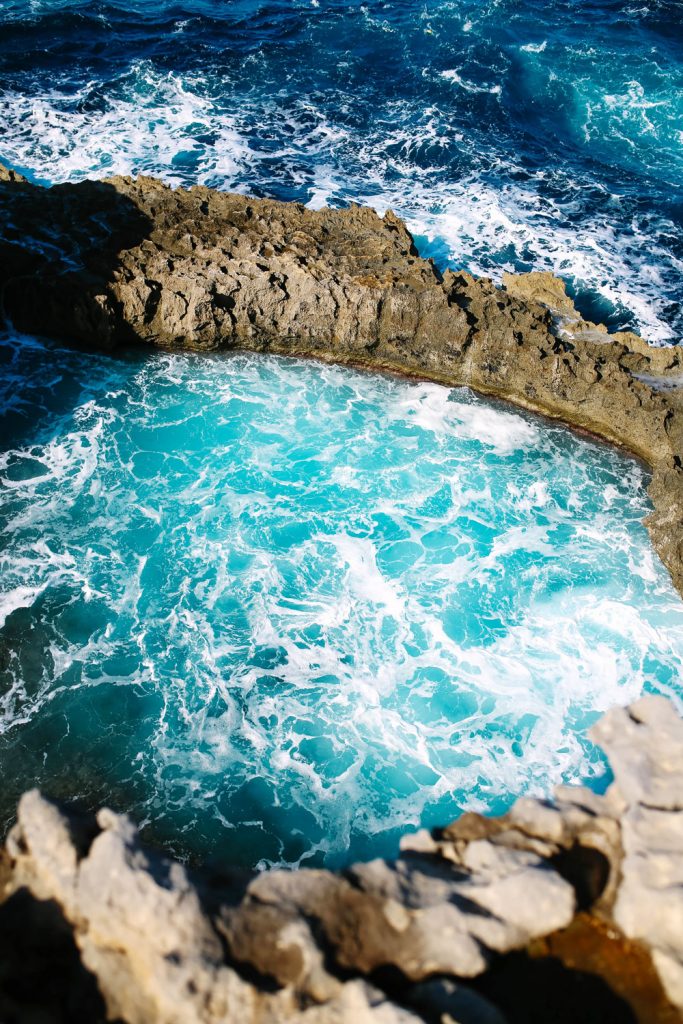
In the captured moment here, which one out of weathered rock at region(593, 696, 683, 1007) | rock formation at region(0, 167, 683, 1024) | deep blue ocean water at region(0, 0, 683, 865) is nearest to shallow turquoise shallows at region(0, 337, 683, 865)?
deep blue ocean water at region(0, 0, 683, 865)

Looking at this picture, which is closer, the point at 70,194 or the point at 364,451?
the point at 364,451

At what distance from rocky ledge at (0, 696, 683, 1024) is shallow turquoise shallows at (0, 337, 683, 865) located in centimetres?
433

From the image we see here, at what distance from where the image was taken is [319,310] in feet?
67.7

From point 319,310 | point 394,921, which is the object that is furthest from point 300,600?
point 319,310

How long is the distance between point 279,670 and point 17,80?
35.8 metres

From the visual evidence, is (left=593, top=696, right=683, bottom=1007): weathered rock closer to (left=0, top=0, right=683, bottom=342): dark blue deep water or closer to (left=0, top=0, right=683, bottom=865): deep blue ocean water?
(left=0, top=0, right=683, bottom=865): deep blue ocean water

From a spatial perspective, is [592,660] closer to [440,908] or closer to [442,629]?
[442,629]

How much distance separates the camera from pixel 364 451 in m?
19.0

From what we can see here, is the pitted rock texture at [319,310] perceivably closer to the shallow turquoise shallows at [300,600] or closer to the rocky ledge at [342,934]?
the shallow turquoise shallows at [300,600]

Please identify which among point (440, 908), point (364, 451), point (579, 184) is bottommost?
point (364, 451)

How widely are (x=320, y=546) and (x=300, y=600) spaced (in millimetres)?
1810

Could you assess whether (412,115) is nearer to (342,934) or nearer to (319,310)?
(319,310)

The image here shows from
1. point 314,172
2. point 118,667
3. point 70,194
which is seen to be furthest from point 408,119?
point 118,667

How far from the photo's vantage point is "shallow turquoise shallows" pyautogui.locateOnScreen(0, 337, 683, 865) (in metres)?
11.9
